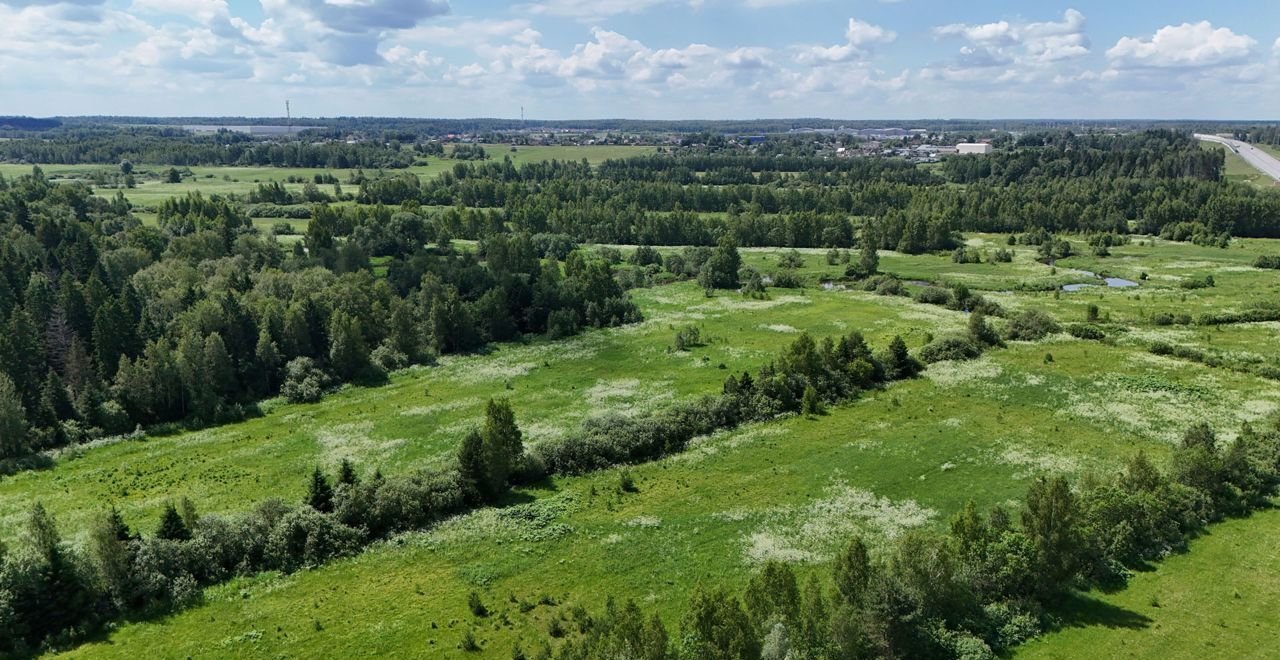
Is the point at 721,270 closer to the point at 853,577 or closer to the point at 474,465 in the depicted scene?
the point at 474,465

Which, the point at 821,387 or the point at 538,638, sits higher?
the point at 821,387

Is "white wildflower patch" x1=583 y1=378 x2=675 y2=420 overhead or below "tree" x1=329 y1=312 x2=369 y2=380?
below

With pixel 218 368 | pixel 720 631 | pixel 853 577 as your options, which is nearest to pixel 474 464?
pixel 720 631

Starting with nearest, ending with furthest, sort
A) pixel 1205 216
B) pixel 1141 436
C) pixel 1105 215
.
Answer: pixel 1141 436, pixel 1205 216, pixel 1105 215

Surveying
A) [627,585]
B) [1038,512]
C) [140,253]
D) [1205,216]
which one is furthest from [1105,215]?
[140,253]

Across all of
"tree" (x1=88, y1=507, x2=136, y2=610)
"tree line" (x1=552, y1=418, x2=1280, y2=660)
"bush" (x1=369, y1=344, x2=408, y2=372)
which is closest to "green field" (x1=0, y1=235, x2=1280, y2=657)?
"tree line" (x1=552, y1=418, x2=1280, y2=660)

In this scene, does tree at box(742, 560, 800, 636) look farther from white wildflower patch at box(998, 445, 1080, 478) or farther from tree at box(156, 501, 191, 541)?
tree at box(156, 501, 191, 541)

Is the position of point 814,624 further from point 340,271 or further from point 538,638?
point 340,271

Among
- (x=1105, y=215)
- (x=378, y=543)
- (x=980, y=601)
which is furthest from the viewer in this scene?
(x=1105, y=215)
